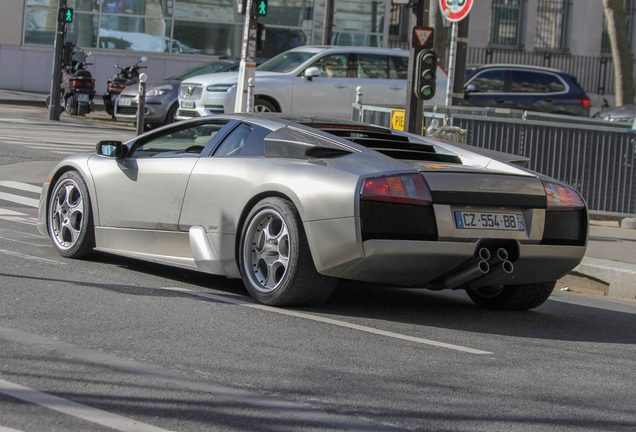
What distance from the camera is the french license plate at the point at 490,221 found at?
5.89 metres

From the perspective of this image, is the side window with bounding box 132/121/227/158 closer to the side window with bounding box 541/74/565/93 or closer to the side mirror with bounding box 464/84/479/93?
the side mirror with bounding box 464/84/479/93

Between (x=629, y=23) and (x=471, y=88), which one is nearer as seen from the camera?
(x=471, y=88)

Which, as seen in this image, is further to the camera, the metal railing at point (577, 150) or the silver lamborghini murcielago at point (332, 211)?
the metal railing at point (577, 150)

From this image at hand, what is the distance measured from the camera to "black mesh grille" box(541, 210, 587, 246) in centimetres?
623

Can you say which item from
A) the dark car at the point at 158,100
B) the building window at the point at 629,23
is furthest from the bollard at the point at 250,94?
the building window at the point at 629,23

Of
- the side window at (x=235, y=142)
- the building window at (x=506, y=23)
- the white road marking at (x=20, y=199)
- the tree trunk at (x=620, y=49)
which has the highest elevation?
the building window at (x=506, y=23)

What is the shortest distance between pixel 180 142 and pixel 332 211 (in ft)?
6.12

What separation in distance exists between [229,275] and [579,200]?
2.24 metres

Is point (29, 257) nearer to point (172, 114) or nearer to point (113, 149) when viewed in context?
point (113, 149)

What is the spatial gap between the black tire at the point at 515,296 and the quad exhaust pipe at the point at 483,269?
0.81 meters

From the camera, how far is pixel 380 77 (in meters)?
19.7

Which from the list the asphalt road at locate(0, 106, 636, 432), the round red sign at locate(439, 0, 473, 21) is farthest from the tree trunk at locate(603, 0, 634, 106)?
the asphalt road at locate(0, 106, 636, 432)

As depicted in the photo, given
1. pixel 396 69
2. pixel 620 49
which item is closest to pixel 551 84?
pixel 396 69

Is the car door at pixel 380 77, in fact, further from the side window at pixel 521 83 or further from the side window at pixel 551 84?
the side window at pixel 551 84
